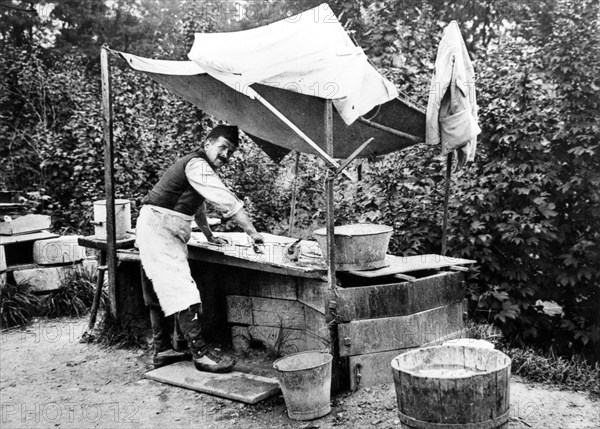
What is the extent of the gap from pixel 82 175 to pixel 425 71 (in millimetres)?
5954

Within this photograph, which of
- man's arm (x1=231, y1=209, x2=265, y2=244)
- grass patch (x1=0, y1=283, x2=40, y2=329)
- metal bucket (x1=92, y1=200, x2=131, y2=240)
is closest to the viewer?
man's arm (x1=231, y1=209, x2=265, y2=244)

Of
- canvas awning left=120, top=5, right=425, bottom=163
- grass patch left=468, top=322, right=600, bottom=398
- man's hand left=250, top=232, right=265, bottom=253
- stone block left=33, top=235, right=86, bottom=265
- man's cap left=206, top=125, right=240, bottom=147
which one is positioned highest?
canvas awning left=120, top=5, right=425, bottom=163

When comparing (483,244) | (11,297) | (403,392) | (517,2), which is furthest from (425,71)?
(517,2)

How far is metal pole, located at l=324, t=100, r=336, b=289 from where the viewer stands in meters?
4.38

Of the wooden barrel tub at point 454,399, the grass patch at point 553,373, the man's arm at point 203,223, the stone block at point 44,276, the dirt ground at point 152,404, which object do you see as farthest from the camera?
the stone block at point 44,276

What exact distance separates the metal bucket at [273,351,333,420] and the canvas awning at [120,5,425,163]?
6.06 feet

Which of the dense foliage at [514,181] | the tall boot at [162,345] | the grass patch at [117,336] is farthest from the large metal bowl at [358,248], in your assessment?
the grass patch at [117,336]

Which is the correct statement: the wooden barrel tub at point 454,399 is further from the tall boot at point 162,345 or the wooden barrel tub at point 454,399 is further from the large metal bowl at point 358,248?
the tall boot at point 162,345

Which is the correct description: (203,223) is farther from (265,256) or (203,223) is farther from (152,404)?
(152,404)

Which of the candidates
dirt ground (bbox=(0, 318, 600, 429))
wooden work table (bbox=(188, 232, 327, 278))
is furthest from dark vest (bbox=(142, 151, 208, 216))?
dirt ground (bbox=(0, 318, 600, 429))

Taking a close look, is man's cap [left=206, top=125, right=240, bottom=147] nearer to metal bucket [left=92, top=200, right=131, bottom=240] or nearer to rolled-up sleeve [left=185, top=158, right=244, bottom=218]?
rolled-up sleeve [left=185, top=158, right=244, bottom=218]

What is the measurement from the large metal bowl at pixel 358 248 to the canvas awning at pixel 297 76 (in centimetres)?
91

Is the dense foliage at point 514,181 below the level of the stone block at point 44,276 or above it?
above

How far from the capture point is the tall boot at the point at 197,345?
5.21 metres
